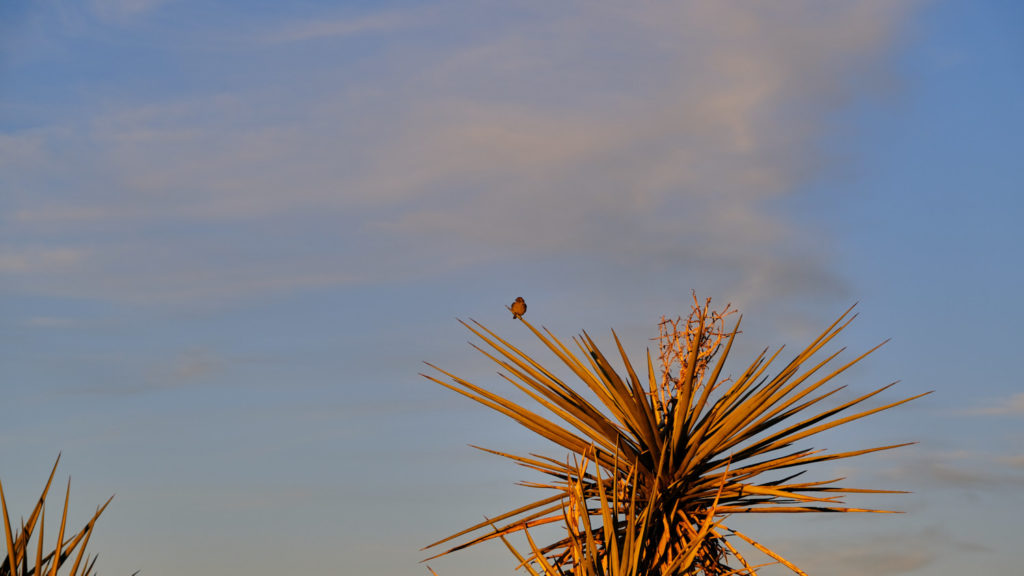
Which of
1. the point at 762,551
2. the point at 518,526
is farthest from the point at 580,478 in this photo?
the point at 762,551

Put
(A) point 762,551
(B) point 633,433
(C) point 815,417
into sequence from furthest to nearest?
1. (B) point 633,433
2. (C) point 815,417
3. (A) point 762,551

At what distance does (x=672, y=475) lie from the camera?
680 centimetres

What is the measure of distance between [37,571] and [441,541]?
2358 mm

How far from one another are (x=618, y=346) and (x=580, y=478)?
0.96m

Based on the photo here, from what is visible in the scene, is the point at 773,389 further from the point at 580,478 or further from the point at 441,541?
the point at 441,541

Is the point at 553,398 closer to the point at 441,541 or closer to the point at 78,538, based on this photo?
the point at 441,541

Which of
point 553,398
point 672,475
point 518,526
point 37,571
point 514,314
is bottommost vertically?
point 37,571

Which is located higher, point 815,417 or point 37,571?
point 815,417

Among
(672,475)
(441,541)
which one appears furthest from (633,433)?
(441,541)

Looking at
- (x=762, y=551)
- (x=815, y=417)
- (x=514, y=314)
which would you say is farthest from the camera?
(x=514, y=314)

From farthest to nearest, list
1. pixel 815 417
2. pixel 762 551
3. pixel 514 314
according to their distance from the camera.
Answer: pixel 514 314
pixel 815 417
pixel 762 551

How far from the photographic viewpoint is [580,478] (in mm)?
6078

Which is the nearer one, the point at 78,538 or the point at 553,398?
the point at 78,538

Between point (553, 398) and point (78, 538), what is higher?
point (553, 398)
